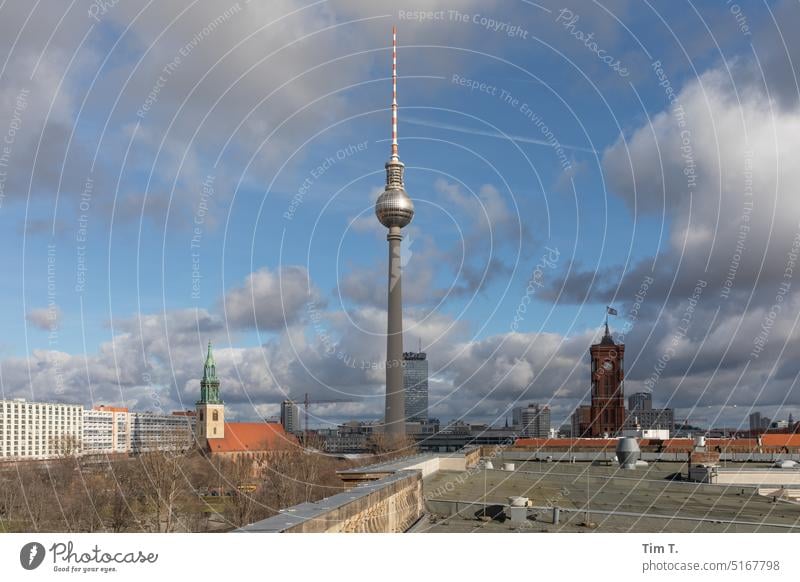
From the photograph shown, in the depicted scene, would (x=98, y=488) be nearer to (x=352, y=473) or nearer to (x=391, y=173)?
(x=352, y=473)

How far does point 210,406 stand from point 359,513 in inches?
6353

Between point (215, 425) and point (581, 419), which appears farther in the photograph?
point (215, 425)

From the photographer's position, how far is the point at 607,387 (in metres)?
127

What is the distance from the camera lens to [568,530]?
21484mm

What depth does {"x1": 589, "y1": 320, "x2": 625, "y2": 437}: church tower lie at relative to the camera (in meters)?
122

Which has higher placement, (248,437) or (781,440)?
(781,440)

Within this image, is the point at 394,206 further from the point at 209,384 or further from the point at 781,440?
the point at 781,440

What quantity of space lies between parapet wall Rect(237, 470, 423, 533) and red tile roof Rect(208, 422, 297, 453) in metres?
138

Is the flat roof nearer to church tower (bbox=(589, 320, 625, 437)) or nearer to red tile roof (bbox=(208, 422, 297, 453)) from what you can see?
church tower (bbox=(589, 320, 625, 437))

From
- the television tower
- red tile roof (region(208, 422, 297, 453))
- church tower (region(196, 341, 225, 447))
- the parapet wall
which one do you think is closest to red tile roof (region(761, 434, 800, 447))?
the parapet wall

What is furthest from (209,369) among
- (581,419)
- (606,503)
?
(606,503)

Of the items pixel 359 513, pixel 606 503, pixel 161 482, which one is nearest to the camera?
pixel 359 513
